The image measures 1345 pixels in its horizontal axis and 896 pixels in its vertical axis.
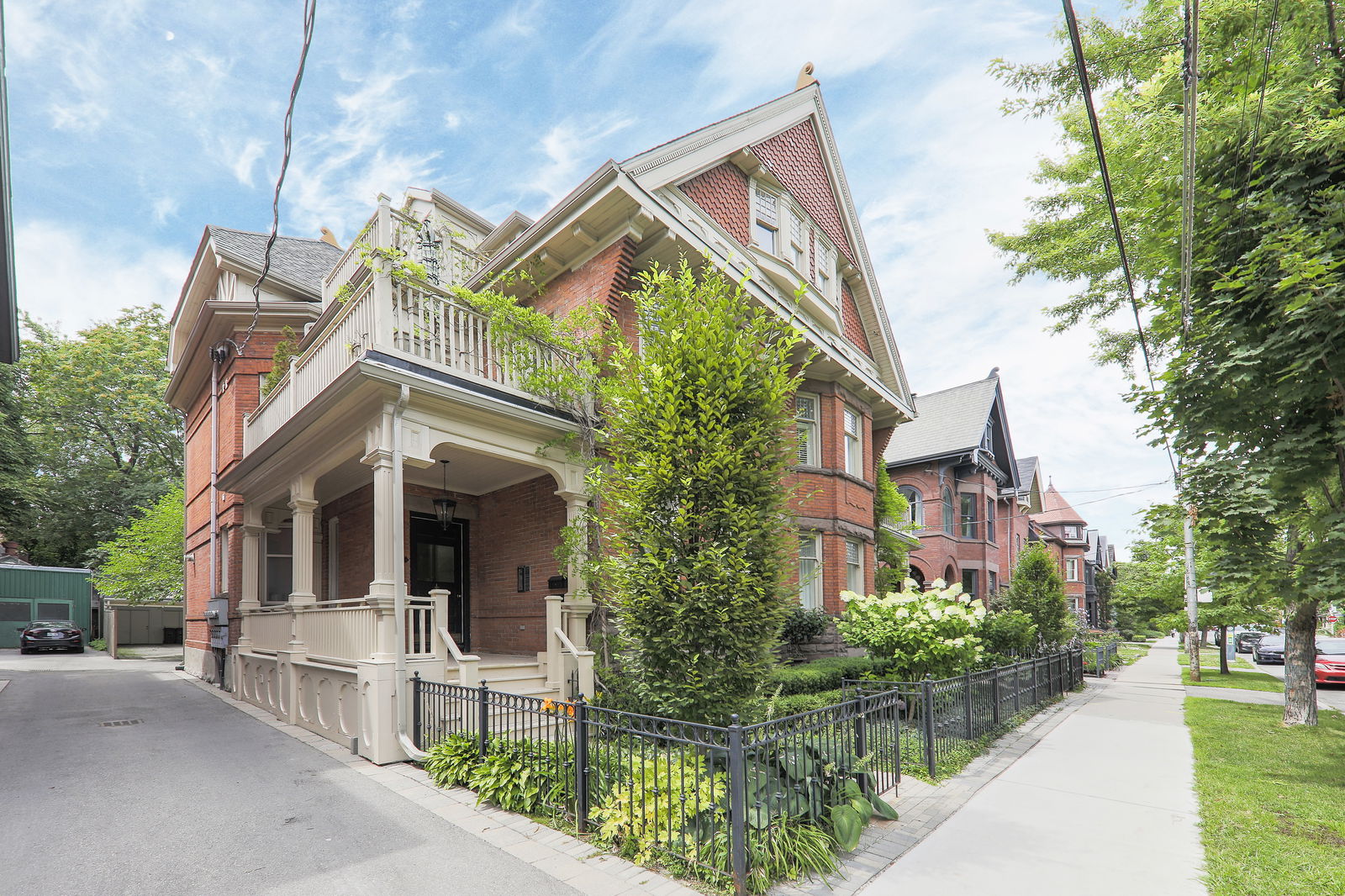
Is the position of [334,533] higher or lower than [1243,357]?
lower

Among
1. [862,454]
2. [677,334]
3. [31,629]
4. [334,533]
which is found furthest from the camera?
[31,629]

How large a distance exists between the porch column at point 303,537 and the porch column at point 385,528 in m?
2.83

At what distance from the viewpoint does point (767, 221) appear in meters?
14.6

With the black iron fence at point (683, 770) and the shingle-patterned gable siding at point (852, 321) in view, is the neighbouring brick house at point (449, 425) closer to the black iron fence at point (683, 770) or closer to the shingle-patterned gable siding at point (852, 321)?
the shingle-patterned gable siding at point (852, 321)

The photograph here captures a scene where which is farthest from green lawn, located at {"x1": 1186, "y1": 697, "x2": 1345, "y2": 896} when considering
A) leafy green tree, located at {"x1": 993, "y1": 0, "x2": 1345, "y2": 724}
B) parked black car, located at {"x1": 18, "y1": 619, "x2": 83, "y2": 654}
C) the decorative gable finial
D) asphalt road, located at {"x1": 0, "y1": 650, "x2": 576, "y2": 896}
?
parked black car, located at {"x1": 18, "y1": 619, "x2": 83, "y2": 654}

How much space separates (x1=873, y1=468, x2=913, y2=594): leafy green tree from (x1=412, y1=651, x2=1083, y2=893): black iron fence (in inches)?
374

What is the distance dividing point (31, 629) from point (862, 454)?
32090mm

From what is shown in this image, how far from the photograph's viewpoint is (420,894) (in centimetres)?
466

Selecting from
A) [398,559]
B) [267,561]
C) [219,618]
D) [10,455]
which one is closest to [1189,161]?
[398,559]

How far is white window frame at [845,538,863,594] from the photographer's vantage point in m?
15.2

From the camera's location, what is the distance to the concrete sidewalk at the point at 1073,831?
4.91 m

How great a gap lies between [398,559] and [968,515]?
26.2m

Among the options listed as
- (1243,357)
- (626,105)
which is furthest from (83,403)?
(1243,357)

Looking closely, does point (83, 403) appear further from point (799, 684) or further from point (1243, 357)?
point (1243, 357)
